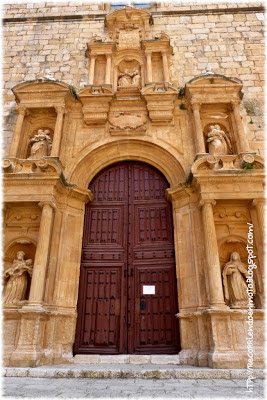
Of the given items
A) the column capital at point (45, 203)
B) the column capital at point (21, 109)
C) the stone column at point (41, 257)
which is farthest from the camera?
the column capital at point (21, 109)

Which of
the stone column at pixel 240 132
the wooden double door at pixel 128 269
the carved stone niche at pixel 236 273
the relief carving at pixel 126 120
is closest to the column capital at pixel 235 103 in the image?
the stone column at pixel 240 132

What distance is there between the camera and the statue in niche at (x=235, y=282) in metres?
4.81

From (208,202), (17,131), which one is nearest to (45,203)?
(17,131)

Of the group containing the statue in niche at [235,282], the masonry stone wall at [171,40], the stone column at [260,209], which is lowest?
the statue in niche at [235,282]

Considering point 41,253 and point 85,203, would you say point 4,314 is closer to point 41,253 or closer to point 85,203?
point 41,253

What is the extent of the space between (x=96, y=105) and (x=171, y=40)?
334 centimetres

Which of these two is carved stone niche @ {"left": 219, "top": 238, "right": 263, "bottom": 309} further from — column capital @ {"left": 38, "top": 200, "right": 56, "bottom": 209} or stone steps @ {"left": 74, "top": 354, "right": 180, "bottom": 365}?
column capital @ {"left": 38, "top": 200, "right": 56, "bottom": 209}

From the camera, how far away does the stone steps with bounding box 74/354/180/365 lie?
486cm

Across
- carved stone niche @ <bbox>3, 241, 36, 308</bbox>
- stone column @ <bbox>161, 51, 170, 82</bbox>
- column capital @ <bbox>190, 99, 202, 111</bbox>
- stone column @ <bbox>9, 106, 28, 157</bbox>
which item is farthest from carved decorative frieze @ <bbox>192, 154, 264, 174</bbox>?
stone column @ <bbox>9, 106, 28, 157</bbox>

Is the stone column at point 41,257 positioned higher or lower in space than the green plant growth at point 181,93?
lower

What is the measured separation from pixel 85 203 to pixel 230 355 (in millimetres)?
4025

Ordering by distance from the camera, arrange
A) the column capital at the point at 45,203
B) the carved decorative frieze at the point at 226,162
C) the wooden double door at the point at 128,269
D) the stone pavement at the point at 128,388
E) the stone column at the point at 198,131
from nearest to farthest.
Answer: the stone pavement at the point at 128,388 → the wooden double door at the point at 128,269 → the column capital at the point at 45,203 → the carved decorative frieze at the point at 226,162 → the stone column at the point at 198,131

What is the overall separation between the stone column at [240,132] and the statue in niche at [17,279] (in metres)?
4.99

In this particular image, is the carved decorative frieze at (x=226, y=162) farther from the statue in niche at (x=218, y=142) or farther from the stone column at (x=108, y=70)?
the stone column at (x=108, y=70)
